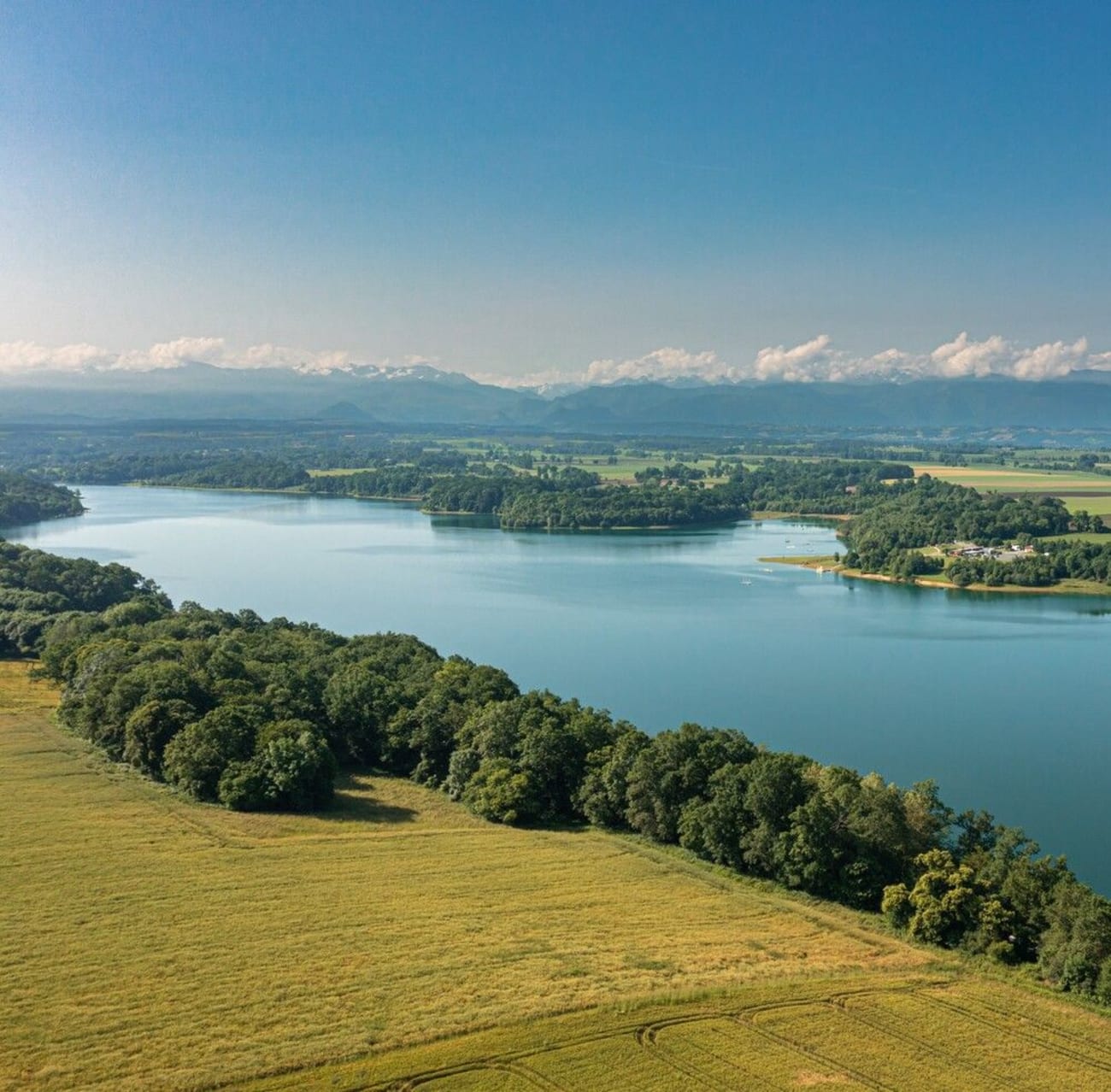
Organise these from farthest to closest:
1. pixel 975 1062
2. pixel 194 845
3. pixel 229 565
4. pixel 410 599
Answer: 1. pixel 229 565
2. pixel 410 599
3. pixel 194 845
4. pixel 975 1062

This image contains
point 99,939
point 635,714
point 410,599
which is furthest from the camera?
point 410,599

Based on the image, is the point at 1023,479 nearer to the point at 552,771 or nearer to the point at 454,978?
the point at 552,771

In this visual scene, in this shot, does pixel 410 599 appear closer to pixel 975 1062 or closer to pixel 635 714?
pixel 635 714

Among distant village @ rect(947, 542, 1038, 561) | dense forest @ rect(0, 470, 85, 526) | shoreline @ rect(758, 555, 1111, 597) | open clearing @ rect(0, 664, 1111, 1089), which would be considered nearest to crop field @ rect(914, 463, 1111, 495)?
distant village @ rect(947, 542, 1038, 561)

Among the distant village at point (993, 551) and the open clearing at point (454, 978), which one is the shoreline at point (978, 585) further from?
the open clearing at point (454, 978)

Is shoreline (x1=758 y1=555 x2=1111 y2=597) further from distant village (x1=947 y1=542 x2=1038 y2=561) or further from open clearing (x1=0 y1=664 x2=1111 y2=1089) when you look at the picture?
open clearing (x1=0 y1=664 x2=1111 y2=1089)

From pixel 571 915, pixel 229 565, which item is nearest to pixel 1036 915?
pixel 571 915

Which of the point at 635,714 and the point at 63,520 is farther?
the point at 63,520
